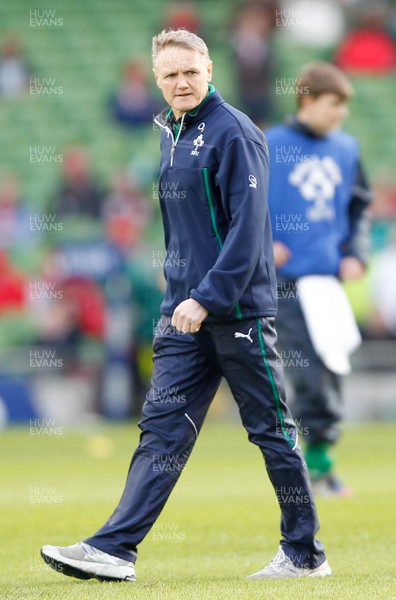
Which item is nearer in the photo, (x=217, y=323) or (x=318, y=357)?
(x=217, y=323)

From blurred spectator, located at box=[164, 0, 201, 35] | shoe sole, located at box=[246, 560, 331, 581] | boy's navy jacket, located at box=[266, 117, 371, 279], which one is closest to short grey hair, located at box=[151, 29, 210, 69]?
shoe sole, located at box=[246, 560, 331, 581]

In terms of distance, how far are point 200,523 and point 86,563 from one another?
2127 mm

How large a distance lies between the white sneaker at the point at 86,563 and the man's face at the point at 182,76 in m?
1.69

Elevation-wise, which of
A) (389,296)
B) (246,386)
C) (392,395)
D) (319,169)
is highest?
(319,169)

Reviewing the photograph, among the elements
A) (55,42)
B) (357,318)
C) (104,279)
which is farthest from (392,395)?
(55,42)

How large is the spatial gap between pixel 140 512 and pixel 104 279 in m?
10.7

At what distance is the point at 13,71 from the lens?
2112 cm

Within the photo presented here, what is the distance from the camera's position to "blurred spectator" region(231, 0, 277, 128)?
20109mm

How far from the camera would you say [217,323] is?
16.0 feet

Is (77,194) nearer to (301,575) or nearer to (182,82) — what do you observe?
(182,82)

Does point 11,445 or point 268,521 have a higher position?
point 268,521

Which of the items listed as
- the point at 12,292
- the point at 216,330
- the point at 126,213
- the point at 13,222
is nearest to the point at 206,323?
the point at 216,330

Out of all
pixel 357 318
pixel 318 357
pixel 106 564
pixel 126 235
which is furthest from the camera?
pixel 126 235

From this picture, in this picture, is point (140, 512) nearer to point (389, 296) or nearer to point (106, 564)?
point (106, 564)
